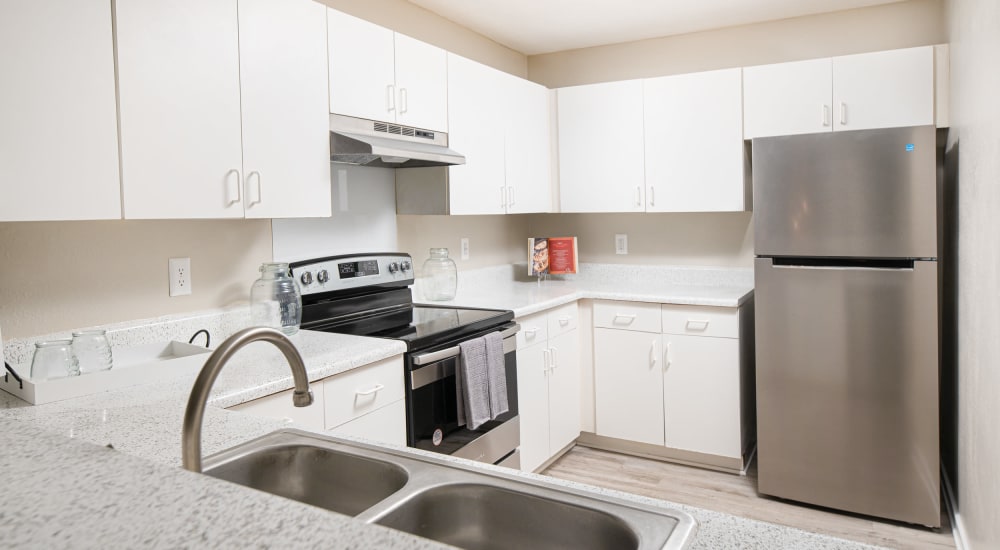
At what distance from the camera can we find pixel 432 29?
3600 millimetres

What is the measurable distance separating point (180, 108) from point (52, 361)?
74 cm

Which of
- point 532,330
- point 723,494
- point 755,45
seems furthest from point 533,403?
point 755,45

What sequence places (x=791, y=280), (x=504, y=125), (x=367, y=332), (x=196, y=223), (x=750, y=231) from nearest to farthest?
(x=196, y=223) < (x=367, y=332) < (x=791, y=280) < (x=504, y=125) < (x=750, y=231)

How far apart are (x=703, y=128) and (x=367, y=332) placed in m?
2.12

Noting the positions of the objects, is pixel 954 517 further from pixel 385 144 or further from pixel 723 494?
pixel 385 144

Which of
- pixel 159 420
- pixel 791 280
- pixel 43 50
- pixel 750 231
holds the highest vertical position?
pixel 43 50

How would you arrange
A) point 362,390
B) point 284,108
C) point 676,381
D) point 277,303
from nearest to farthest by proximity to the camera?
point 362,390
point 284,108
point 277,303
point 676,381

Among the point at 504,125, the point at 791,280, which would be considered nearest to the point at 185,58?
the point at 504,125

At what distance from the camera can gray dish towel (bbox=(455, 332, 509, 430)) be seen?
8.32 ft

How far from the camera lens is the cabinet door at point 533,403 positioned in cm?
314

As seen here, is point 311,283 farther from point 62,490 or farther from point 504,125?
point 62,490

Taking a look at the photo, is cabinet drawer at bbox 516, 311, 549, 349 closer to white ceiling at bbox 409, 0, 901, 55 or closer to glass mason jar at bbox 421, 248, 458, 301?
glass mason jar at bbox 421, 248, 458, 301

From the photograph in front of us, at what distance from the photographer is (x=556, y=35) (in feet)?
13.1

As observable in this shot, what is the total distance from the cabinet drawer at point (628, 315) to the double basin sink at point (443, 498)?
2.48m
